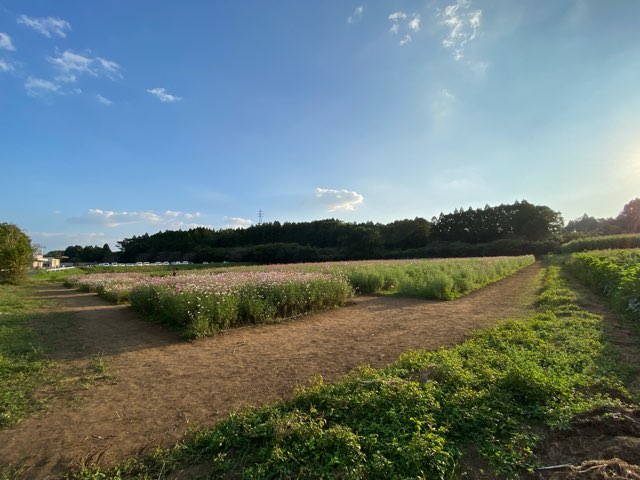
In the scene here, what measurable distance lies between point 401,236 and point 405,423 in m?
63.2

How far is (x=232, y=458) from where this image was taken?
289 centimetres

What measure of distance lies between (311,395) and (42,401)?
3.58 meters

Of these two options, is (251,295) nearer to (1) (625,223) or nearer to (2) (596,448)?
(2) (596,448)

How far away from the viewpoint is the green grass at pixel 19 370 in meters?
3.96

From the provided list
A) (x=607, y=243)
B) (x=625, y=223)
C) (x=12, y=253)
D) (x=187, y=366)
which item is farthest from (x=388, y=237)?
(x=187, y=366)

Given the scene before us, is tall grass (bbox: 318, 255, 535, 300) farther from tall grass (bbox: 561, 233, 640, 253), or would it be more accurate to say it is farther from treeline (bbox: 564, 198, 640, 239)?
treeline (bbox: 564, 198, 640, 239)

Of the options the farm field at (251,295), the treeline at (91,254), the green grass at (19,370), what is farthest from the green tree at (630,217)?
the treeline at (91,254)

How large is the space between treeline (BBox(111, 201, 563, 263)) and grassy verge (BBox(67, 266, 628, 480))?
47.5m

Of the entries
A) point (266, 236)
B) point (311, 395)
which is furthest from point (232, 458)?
point (266, 236)

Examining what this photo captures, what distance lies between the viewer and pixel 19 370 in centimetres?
529

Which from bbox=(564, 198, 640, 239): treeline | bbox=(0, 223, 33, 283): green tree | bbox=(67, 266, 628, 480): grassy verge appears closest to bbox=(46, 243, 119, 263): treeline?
bbox=(0, 223, 33, 283): green tree

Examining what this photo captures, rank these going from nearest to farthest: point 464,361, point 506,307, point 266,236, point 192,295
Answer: point 464,361 → point 192,295 → point 506,307 → point 266,236

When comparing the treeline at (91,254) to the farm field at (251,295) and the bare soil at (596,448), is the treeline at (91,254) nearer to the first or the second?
the farm field at (251,295)

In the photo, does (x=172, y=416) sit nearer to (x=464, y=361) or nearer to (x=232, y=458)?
(x=232, y=458)
